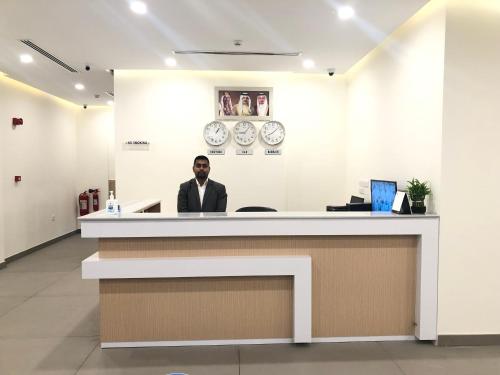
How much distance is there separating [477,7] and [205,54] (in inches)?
116

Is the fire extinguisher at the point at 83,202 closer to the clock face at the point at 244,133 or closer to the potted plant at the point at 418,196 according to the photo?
the clock face at the point at 244,133

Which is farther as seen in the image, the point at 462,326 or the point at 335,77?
the point at 335,77

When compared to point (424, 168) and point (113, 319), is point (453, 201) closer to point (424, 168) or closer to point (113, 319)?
point (424, 168)

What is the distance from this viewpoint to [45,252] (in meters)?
7.22

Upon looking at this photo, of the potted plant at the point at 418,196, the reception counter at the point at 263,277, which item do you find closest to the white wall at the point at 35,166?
the reception counter at the point at 263,277

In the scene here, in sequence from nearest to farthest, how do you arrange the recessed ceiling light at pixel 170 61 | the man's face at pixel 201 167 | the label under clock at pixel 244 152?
the man's face at pixel 201 167, the recessed ceiling light at pixel 170 61, the label under clock at pixel 244 152

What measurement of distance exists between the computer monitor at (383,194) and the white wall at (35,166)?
584 cm

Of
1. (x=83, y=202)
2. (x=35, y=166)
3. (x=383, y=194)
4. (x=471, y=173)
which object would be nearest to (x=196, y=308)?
(x=383, y=194)

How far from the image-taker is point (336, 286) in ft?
11.0

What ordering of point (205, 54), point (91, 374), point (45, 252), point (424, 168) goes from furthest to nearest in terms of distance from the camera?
point (45, 252), point (205, 54), point (424, 168), point (91, 374)

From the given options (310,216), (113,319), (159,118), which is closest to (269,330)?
(310,216)

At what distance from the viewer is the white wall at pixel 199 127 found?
5715 mm

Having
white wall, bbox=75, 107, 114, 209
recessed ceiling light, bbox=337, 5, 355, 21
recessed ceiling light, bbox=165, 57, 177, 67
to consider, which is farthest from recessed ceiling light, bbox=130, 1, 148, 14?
white wall, bbox=75, 107, 114, 209

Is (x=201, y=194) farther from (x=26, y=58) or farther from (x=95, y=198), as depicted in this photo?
(x=95, y=198)
